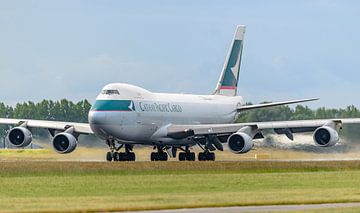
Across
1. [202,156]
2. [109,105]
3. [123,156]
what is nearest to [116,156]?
[123,156]

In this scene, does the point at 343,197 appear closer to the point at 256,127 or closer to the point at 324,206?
the point at 324,206

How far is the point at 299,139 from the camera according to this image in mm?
81062

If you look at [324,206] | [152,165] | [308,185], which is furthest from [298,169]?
[324,206]

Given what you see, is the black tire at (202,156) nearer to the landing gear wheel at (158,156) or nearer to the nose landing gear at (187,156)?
the nose landing gear at (187,156)

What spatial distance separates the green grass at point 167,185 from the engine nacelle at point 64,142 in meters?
14.3

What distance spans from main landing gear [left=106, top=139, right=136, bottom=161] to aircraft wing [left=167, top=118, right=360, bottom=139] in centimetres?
341

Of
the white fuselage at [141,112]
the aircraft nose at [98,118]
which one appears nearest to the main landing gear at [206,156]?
the white fuselage at [141,112]

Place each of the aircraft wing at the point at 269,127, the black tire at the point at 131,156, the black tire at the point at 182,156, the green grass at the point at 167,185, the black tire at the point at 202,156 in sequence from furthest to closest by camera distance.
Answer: the black tire at the point at 182,156
the black tire at the point at 202,156
the black tire at the point at 131,156
the aircraft wing at the point at 269,127
the green grass at the point at 167,185

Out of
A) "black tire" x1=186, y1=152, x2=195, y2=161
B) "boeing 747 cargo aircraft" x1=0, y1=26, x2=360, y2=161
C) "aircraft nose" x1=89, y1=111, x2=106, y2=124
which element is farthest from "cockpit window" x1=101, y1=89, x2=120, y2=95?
"black tire" x1=186, y1=152, x2=195, y2=161

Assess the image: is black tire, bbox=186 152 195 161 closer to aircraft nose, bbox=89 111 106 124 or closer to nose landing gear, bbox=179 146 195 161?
nose landing gear, bbox=179 146 195 161

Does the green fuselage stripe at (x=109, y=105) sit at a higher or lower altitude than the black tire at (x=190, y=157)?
higher

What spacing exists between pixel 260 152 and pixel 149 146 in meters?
8.08

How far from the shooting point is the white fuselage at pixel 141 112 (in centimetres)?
7406

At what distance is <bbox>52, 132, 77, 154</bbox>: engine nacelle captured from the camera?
74.9m
